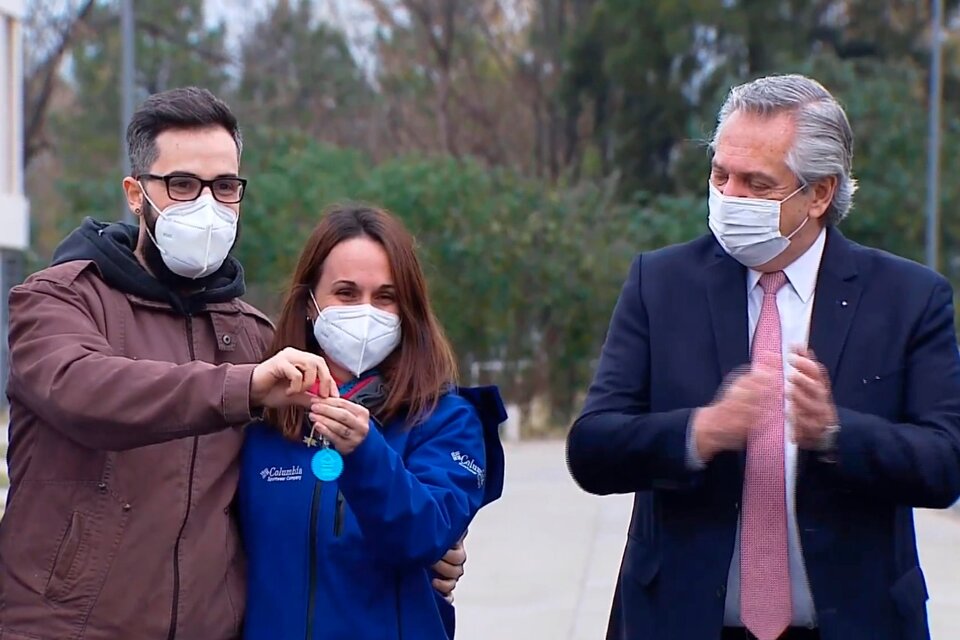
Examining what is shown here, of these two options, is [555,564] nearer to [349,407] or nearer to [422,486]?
[422,486]

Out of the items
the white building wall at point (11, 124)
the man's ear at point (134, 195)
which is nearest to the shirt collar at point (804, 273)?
the man's ear at point (134, 195)

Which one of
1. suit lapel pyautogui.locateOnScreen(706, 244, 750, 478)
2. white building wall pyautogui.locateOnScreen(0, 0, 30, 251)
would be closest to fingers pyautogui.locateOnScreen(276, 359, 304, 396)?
suit lapel pyautogui.locateOnScreen(706, 244, 750, 478)

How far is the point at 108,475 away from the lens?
275 centimetres

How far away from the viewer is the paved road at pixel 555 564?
7.91 meters

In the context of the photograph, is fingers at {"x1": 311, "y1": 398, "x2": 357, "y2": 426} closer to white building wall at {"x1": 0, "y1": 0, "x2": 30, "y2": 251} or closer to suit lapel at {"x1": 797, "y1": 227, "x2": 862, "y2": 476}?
suit lapel at {"x1": 797, "y1": 227, "x2": 862, "y2": 476}

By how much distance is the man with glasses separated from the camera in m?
2.63

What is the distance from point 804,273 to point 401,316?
878 millimetres

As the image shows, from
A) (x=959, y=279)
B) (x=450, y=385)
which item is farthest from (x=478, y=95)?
(x=450, y=385)

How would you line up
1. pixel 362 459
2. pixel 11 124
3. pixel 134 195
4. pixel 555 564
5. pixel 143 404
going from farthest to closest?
pixel 11 124 < pixel 555 564 < pixel 134 195 < pixel 362 459 < pixel 143 404

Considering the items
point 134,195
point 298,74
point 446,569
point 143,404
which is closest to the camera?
point 143,404

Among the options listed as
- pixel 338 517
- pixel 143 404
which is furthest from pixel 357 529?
pixel 143 404

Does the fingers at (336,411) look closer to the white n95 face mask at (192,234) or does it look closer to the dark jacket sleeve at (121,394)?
the dark jacket sleeve at (121,394)

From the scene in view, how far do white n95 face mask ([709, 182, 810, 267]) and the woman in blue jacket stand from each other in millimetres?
633

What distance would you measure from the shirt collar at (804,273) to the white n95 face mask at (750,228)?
0.06 metres
